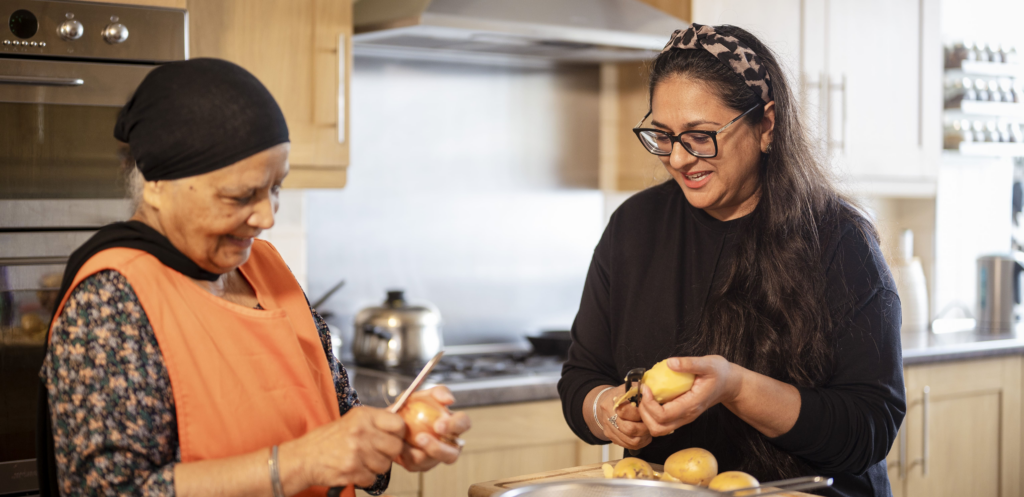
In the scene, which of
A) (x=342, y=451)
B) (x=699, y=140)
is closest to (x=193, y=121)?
(x=342, y=451)

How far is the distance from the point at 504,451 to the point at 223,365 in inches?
51.5

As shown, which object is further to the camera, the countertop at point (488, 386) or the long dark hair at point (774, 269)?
the countertop at point (488, 386)

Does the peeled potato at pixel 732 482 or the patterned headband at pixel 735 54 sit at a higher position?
the patterned headband at pixel 735 54

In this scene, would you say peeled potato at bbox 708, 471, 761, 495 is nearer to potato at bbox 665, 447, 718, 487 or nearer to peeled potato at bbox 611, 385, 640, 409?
potato at bbox 665, 447, 718, 487

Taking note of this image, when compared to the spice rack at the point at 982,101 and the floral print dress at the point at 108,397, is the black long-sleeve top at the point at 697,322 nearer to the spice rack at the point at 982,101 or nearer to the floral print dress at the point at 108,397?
the floral print dress at the point at 108,397

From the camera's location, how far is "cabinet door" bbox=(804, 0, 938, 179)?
2904mm

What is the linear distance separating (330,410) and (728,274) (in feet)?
2.12

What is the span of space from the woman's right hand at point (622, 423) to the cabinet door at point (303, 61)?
1217 mm

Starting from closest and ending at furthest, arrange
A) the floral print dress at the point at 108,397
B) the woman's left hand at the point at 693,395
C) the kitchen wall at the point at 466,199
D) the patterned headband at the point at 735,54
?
the floral print dress at the point at 108,397 < the woman's left hand at the point at 693,395 < the patterned headband at the point at 735,54 < the kitchen wall at the point at 466,199

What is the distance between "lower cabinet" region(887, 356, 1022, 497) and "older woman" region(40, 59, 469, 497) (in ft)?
7.08

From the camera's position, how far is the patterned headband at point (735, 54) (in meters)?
1.34

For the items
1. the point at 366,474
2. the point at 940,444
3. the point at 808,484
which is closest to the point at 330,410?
the point at 366,474

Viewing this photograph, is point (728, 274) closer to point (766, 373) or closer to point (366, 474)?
point (766, 373)

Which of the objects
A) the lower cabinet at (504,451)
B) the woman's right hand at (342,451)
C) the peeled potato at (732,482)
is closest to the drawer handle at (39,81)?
the lower cabinet at (504,451)
